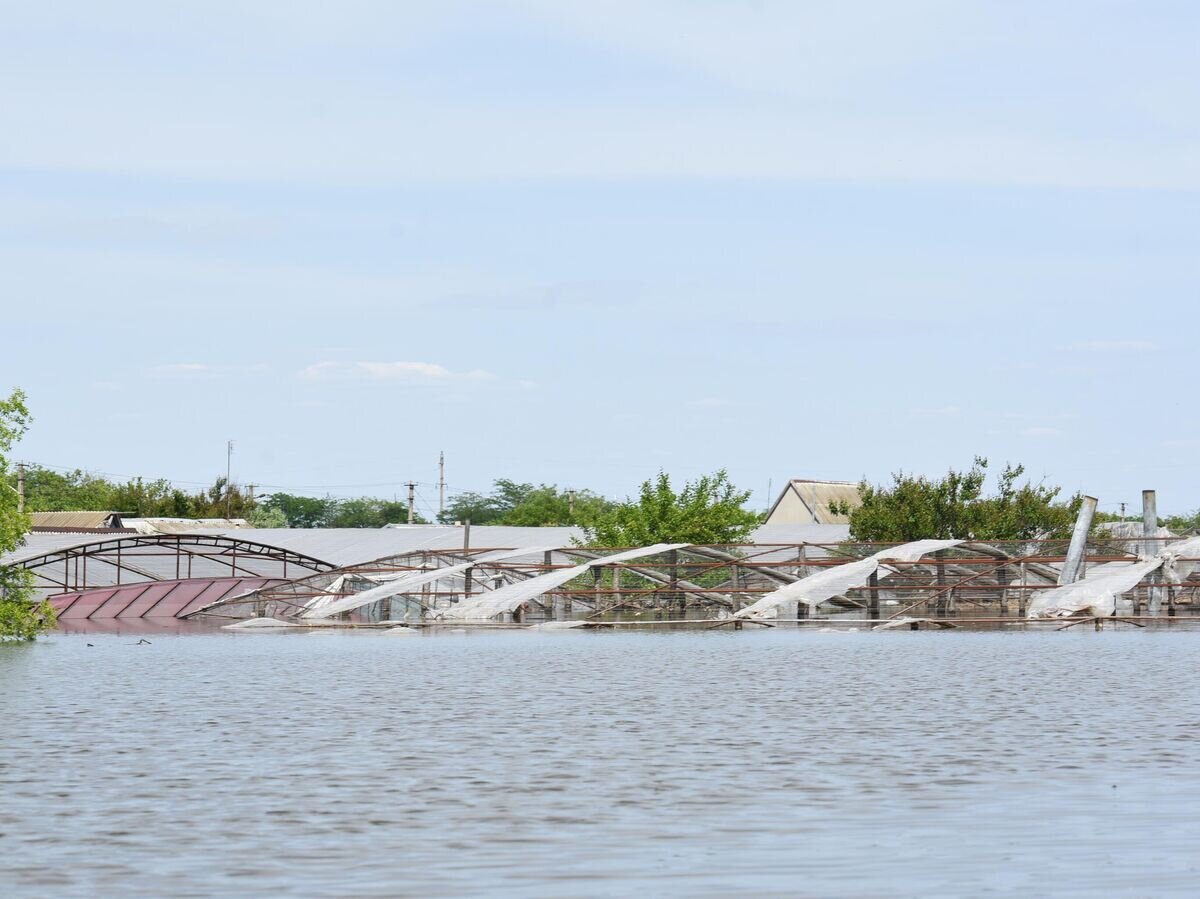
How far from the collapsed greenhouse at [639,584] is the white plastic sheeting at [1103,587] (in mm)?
65

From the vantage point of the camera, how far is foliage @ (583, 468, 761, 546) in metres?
84.9

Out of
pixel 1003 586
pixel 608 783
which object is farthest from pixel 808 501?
pixel 608 783

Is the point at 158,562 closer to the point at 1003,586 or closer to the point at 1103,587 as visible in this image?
the point at 1003,586

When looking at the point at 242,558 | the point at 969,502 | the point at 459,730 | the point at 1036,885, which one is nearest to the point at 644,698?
the point at 459,730

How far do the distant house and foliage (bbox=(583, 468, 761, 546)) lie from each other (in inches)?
1442

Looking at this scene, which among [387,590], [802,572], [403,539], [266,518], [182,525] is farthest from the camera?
[266,518]

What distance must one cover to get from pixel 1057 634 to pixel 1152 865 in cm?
4107

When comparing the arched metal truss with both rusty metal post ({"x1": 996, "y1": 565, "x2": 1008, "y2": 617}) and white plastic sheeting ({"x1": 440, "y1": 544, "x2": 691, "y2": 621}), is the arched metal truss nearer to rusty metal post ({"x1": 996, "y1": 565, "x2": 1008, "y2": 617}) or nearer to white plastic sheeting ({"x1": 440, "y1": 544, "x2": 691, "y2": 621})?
white plastic sheeting ({"x1": 440, "y1": 544, "x2": 691, "y2": 621})

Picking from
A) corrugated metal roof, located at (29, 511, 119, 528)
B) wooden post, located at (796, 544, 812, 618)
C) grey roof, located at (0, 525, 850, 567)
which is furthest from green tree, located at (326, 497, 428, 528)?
wooden post, located at (796, 544, 812, 618)

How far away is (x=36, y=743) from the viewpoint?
21719mm

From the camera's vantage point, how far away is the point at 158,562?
76.4 m

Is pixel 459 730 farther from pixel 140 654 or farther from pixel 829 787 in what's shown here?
pixel 140 654

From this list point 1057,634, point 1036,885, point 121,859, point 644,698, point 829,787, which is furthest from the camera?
point 1057,634

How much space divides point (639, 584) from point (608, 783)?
55.4 m
